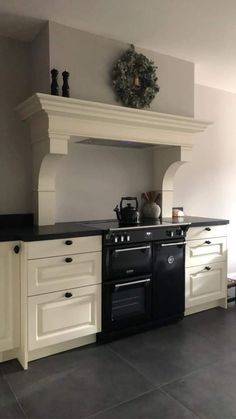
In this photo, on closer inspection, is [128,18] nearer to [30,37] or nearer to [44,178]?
[30,37]

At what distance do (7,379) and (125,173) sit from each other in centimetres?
201

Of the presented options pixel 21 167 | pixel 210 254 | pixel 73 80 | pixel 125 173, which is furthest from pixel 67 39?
pixel 210 254

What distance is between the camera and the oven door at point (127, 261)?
97.5 inches

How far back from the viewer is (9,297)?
2.18 metres

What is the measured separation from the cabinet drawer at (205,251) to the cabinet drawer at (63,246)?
3.20 feet

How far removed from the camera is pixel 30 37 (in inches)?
104

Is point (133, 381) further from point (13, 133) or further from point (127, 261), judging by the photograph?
point (13, 133)

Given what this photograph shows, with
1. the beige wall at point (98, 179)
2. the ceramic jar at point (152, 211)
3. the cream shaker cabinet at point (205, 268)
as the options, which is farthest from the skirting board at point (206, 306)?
the beige wall at point (98, 179)

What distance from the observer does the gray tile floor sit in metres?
1.75

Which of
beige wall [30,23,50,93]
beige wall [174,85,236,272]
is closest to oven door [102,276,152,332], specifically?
beige wall [174,85,236,272]

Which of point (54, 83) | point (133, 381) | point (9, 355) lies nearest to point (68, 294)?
point (9, 355)

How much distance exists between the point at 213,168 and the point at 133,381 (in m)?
2.72

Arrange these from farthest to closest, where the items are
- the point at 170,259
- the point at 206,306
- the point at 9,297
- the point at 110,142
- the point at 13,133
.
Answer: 1. the point at 206,306
2. the point at 110,142
3. the point at 170,259
4. the point at 13,133
5. the point at 9,297

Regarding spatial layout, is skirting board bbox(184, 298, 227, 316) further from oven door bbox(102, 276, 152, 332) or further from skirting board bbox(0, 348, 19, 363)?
skirting board bbox(0, 348, 19, 363)
